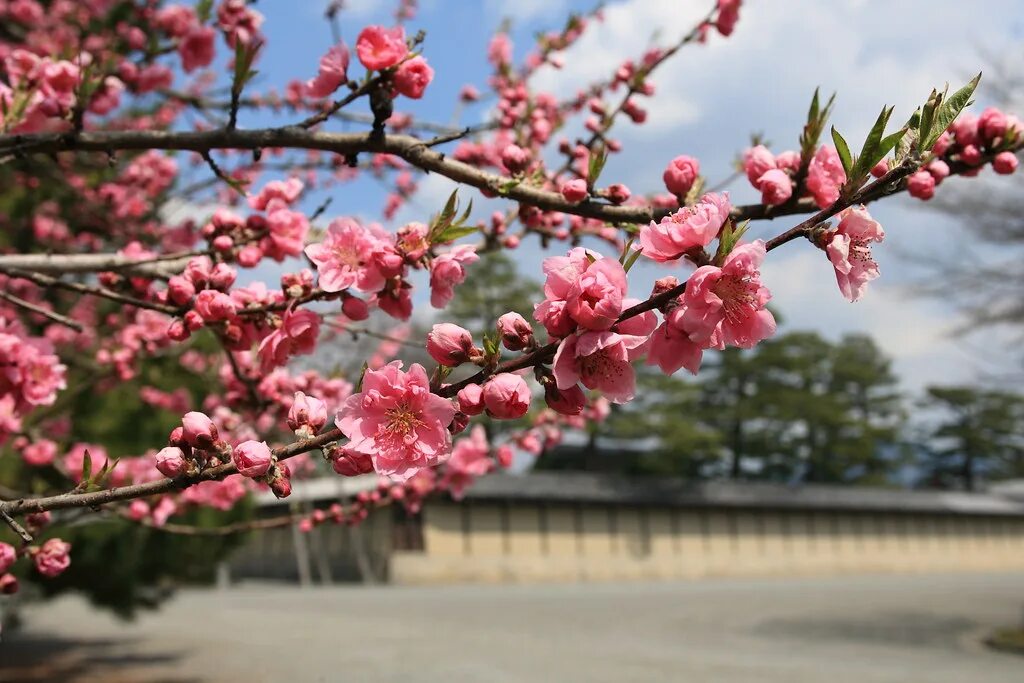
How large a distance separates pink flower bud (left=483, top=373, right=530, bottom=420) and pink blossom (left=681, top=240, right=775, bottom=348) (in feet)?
0.80

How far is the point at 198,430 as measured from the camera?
1251mm

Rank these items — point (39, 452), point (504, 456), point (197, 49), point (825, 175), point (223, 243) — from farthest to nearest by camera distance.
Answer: point (504, 456), point (197, 49), point (39, 452), point (223, 243), point (825, 175)

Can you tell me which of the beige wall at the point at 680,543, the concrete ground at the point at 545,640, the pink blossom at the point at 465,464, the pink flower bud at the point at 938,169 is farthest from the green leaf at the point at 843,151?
the beige wall at the point at 680,543

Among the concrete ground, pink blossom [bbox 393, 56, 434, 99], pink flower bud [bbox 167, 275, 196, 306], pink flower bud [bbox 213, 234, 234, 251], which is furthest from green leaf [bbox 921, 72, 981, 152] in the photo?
the concrete ground

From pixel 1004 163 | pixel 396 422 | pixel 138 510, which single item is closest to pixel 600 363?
pixel 396 422

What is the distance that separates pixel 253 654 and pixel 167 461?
8.96 metres

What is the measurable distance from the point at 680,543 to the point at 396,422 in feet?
82.8

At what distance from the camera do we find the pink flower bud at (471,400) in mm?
1179

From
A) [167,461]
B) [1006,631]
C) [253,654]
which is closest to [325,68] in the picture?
[167,461]

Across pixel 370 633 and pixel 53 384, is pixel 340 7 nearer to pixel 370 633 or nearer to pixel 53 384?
pixel 53 384

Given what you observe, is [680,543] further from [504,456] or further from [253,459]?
[253,459]

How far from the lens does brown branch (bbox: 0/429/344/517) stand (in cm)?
119

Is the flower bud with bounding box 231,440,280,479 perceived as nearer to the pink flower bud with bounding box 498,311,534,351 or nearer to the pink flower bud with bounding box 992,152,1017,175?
the pink flower bud with bounding box 498,311,534,351

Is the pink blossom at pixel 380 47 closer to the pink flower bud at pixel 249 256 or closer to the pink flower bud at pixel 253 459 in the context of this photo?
the pink flower bud at pixel 249 256
